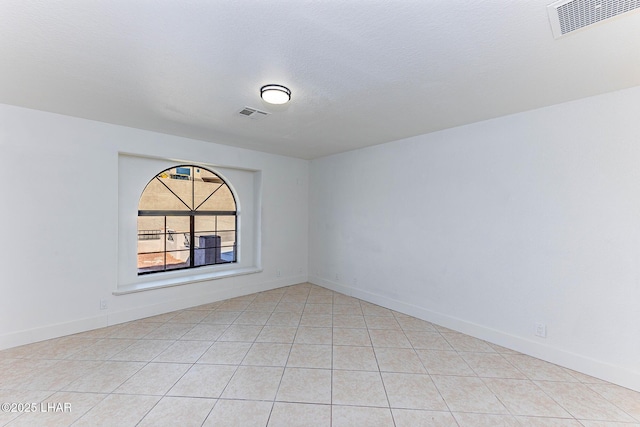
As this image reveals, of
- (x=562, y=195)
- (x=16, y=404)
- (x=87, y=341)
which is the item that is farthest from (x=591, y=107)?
(x=87, y=341)

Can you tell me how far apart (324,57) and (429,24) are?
2.16 feet

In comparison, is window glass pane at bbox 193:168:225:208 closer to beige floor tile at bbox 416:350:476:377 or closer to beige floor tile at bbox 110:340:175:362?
beige floor tile at bbox 110:340:175:362

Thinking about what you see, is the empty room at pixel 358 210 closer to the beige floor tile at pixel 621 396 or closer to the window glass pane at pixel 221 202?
the beige floor tile at pixel 621 396

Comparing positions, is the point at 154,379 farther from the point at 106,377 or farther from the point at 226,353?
the point at 226,353

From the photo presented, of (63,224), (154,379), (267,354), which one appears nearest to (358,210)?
(267,354)

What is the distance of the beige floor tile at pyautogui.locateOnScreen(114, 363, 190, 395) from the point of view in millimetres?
2080

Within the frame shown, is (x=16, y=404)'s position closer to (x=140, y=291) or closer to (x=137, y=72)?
(x=140, y=291)

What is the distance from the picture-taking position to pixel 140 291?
3.49 meters

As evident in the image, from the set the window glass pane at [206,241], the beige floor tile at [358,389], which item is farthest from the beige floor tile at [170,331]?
the beige floor tile at [358,389]

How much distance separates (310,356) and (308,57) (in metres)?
2.57

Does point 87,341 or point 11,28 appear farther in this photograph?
point 87,341

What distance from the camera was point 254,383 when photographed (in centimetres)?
219

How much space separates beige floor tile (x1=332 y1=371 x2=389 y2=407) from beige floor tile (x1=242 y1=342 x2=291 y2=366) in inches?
21.9

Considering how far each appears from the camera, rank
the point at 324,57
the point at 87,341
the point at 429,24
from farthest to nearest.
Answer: the point at 87,341 < the point at 324,57 < the point at 429,24
